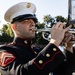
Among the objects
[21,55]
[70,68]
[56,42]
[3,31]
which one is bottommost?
[3,31]

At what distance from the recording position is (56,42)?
2.13 m

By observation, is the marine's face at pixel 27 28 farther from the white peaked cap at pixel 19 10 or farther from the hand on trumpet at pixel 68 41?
the hand on trumpet at pixel 68 41

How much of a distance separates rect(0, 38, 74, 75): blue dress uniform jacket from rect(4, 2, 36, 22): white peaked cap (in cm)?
25

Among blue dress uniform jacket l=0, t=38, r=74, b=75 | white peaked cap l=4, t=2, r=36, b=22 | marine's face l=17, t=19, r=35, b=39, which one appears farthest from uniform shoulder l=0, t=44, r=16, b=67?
white peaked cap l=4, t=2, r=36, b=22

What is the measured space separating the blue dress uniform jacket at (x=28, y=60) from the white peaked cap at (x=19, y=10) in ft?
0.83

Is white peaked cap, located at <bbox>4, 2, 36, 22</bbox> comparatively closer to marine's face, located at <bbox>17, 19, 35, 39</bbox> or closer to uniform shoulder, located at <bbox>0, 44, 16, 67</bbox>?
marine's face, located at <bbox>17, 19, 35, 39</bbox>

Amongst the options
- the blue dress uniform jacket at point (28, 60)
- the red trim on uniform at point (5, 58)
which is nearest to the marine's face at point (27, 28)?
the blue dress uniform jacket at point (28, 60)

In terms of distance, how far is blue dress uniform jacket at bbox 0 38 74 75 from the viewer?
2.10 meters

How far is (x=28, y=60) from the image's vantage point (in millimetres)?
2408

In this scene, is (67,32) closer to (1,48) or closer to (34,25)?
(34,25)

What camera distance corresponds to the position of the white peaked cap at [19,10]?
8.86 feet

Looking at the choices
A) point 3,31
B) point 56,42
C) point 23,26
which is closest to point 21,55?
point 23,26

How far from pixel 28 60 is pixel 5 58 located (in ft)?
0.64

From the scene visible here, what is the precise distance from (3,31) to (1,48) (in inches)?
2090
